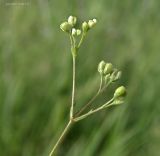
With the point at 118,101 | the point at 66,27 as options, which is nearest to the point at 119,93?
the point at 118,101

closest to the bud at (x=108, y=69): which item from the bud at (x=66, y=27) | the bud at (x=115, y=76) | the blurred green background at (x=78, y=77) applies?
the bud at (x=115, y=76)

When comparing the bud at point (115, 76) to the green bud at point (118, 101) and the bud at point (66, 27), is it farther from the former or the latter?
the bud at point (66, 27)

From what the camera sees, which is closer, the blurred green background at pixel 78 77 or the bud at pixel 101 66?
the bud at pixel 101 66

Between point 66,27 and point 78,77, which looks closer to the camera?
point 66,27

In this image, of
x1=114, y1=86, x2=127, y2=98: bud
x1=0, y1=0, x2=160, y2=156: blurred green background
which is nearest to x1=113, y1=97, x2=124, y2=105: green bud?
x1=114, y1=86, x2=127, y2=98: bud

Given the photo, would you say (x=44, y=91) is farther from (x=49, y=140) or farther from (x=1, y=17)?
(x=1, y=17)

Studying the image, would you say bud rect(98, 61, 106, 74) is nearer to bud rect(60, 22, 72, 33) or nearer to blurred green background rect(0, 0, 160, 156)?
bud rect(60, 22, 72, 33)

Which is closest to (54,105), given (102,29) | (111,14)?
(102,29)

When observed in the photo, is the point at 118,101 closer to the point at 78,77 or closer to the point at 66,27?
the point at 66,27
